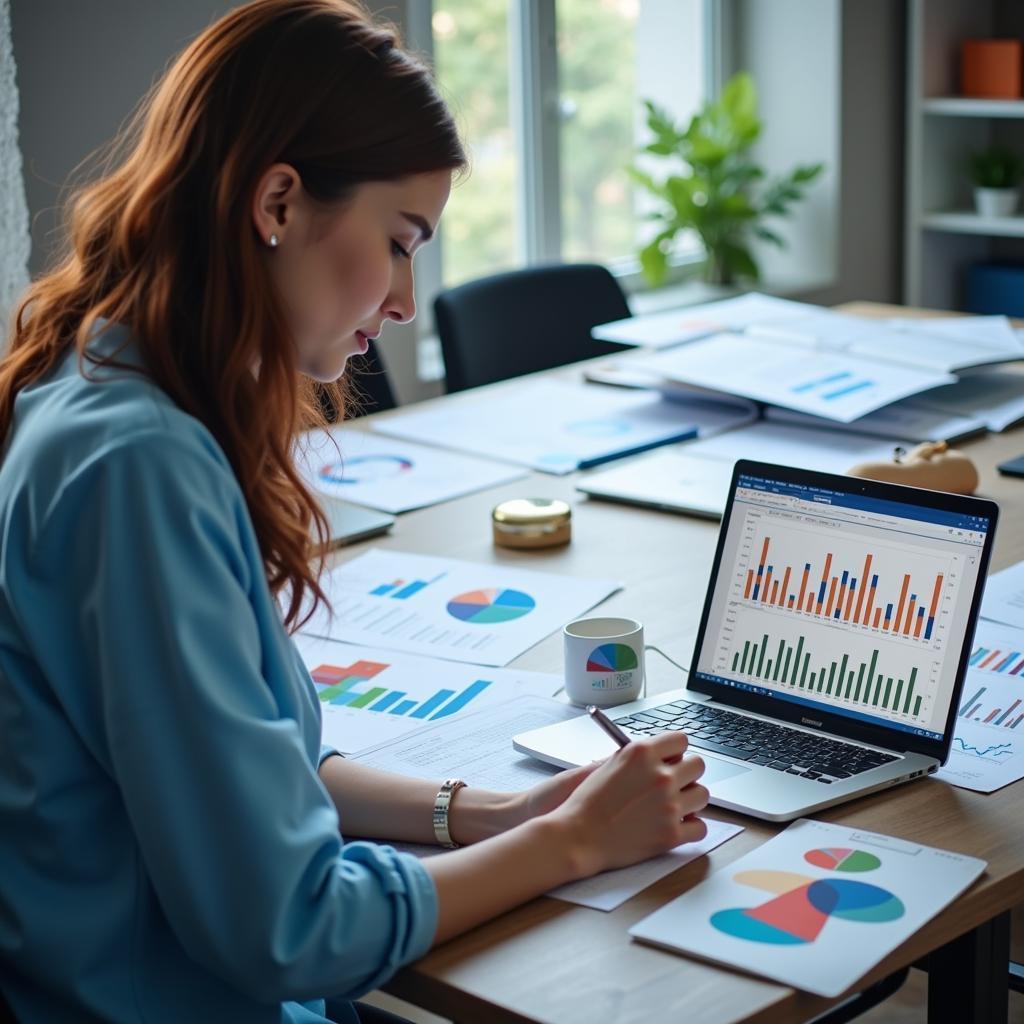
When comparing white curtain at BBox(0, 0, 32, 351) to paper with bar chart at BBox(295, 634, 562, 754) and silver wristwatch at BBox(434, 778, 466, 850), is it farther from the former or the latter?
silver wristwatch at BBox(434, 778, 466, 850)

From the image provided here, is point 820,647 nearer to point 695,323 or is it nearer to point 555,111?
point 695,323

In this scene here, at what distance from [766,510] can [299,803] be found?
57cm

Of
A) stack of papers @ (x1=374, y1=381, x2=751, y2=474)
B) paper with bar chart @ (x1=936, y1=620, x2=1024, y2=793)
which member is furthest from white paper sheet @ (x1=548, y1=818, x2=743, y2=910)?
stack of papers @ (x1=374, y1=381, x2=751, y2=474)

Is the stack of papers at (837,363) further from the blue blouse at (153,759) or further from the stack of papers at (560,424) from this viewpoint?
the blue blouse at (153,759)

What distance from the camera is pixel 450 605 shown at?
1669 millimetres

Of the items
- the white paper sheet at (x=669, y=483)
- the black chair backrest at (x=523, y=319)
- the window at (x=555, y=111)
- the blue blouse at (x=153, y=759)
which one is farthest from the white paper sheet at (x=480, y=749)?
the window at (x=555, y=111)

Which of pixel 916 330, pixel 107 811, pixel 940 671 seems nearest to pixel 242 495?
pixel 107 811

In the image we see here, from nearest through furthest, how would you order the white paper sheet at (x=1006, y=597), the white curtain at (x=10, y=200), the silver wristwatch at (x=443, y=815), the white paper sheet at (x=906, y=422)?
the silver wristwatch at (x=443, y=815), the white paper sheet at (x=1006, y=597), the white paper sheet at (x=906, y=422), the white curtain at (x=10, y=200)

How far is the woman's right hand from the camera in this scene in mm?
1068

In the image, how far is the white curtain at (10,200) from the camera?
252cm

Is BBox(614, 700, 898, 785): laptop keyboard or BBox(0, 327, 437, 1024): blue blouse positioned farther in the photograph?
BBox(614, 700, 898, 785): laptop keyboard

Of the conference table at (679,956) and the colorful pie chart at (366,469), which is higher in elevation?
the colorful pie chart at (366,469)

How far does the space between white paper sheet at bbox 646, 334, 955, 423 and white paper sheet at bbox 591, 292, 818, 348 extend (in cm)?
8

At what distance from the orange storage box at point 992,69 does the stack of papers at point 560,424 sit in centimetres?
205
